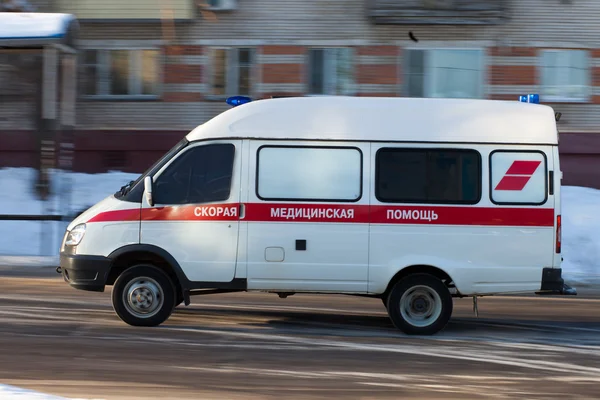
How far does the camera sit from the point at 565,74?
21.6 meters

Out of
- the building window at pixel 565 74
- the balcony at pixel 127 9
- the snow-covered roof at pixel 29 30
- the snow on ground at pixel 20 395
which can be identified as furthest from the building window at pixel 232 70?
the snow on ground at pixel 20 395

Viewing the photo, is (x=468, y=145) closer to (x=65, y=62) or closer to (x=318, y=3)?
(x=65, y=62)

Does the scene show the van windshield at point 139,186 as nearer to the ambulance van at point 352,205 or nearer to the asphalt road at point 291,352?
the ambulance van at point 352,205

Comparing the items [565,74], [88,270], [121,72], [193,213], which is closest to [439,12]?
[565,74]

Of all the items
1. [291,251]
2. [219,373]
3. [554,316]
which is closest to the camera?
[219,373]

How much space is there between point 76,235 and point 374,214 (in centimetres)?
305

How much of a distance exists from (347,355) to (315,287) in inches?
45.1

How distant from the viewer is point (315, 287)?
934 centimetres

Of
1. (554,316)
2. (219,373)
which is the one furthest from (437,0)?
(219,373)

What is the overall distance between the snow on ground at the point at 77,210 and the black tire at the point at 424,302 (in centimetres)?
560

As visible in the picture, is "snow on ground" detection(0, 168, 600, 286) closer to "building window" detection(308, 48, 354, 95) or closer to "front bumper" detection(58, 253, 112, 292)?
"building window" detection(308, 48, 354, 95)

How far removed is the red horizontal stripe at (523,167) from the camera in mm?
9328

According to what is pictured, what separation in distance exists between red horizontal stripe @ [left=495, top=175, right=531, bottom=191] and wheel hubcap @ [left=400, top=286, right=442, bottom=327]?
50.1 inches

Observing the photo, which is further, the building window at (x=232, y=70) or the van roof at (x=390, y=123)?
the building window at (x=232, y=70)
